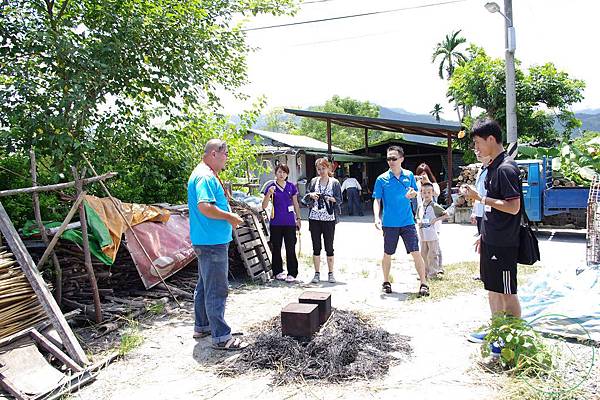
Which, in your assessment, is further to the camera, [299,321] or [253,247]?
[253,247]

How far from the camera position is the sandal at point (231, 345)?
3.97 meters

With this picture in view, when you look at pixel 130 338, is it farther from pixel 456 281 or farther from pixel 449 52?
pixel 449 52

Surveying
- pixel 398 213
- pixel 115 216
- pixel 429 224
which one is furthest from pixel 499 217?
pixel 115 216

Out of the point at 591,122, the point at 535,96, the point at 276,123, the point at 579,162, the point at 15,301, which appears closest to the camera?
the point at 15,301

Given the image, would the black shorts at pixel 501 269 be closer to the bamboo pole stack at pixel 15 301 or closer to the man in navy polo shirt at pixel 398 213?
the man in navy polo shirt at pixel 398 213

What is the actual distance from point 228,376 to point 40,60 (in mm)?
4920

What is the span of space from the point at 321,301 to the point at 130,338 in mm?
1842

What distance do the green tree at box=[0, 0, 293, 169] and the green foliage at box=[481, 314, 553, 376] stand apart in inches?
195

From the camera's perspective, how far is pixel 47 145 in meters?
5.66

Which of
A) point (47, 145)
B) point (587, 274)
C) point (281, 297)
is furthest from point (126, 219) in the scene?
point (587, 274)

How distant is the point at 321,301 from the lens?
4.17m

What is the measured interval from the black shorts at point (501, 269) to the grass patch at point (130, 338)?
317 cm

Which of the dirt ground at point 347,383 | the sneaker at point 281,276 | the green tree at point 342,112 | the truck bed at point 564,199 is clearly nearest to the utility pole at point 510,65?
the truck bed at point 564,199

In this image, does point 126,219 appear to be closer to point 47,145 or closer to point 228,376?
point 47,145
